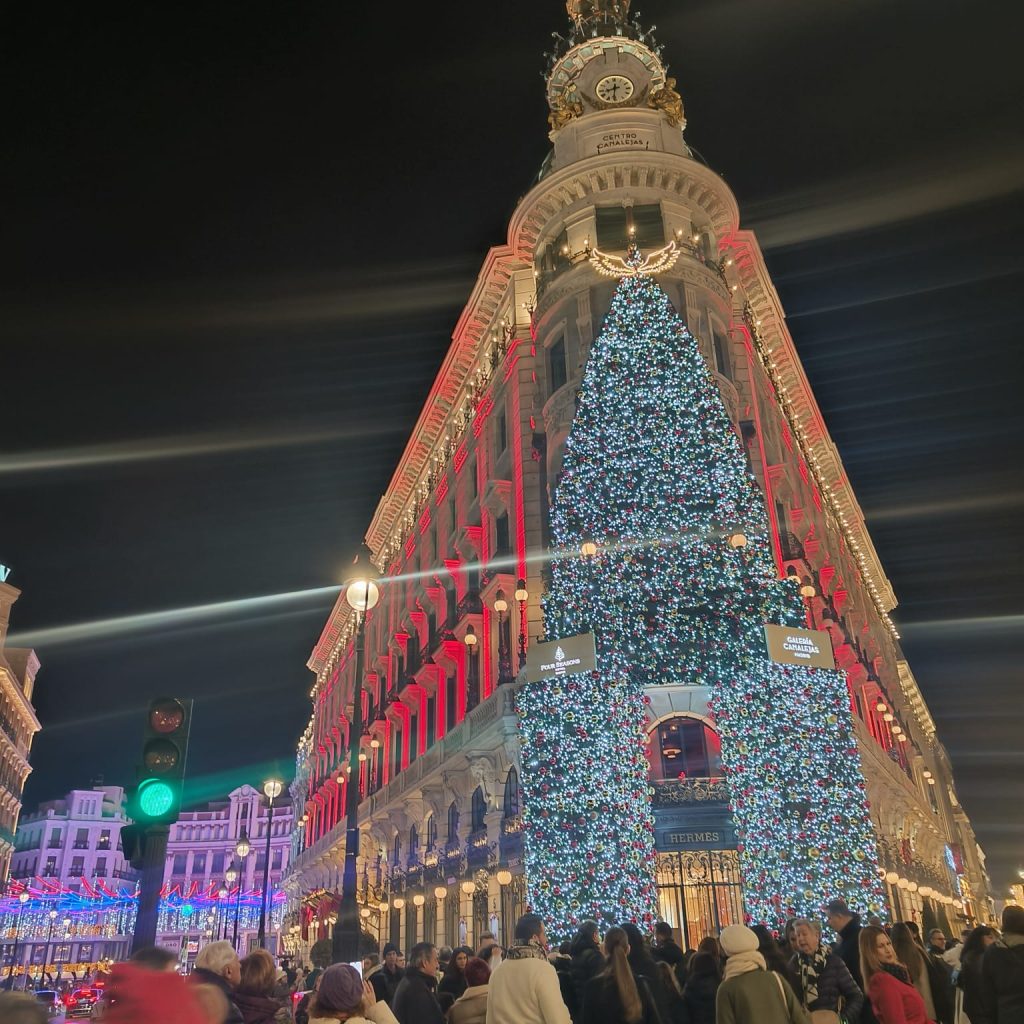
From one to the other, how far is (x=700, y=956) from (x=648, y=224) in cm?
2880

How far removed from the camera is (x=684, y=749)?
25.9 meters

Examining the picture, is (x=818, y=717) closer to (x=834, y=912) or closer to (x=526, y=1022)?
(x=834, y=912)

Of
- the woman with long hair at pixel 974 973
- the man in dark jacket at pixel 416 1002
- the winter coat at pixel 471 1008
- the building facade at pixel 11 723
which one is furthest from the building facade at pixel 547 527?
the building facade at pixel 11 723

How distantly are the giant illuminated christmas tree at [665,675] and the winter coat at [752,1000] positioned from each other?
16218 millimetres

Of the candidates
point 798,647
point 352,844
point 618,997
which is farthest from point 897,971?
point 798,647

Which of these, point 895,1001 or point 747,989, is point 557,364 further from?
point 747,989

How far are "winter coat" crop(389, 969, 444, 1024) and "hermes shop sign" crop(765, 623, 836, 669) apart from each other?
1664 centimetres

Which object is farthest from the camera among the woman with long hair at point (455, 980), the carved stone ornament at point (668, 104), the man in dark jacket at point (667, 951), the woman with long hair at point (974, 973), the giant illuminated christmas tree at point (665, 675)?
the carved stone ornament at point (668, 104)

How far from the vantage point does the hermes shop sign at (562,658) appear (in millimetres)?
22562

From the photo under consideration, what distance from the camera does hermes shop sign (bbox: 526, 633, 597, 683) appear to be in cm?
2256

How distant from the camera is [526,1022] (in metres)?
5.50

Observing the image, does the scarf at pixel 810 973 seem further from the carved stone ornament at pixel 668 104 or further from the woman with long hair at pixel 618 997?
the carved stone ornament at pixel 668 104

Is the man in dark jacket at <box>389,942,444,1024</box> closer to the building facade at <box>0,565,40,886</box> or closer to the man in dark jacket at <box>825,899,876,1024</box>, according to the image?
the man in dark jacket at <box>825,899,876,1024</box>

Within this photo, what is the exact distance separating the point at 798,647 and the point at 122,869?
113 meters
